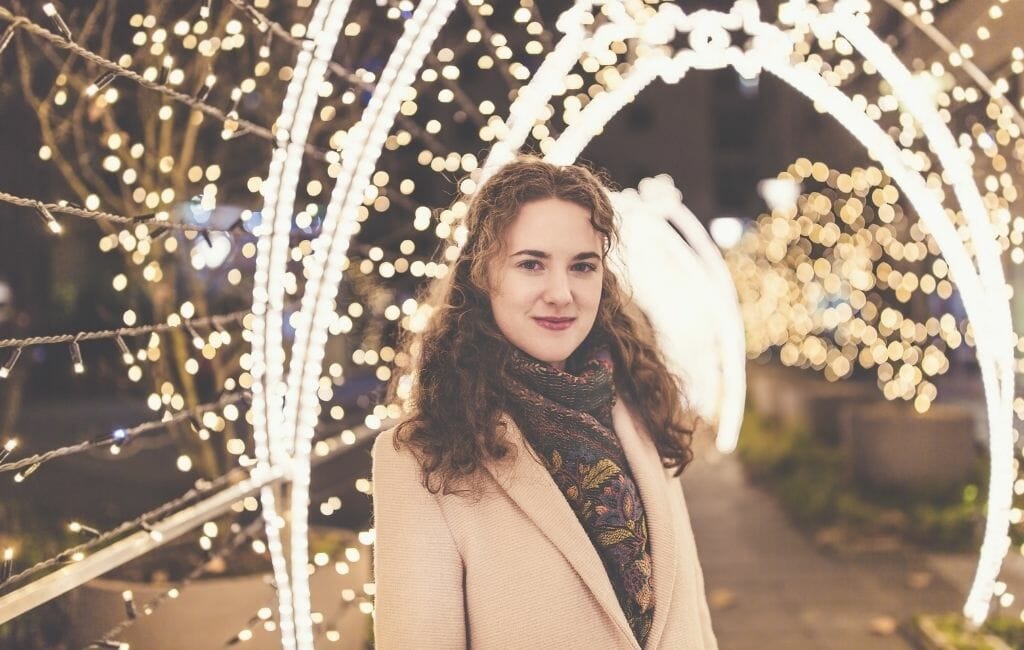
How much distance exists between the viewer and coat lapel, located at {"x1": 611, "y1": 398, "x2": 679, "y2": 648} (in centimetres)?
197

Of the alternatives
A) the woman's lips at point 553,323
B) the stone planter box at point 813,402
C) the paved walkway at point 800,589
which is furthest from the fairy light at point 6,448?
the stone planter box at point 813,402

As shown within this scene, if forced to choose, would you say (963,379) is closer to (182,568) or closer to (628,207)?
(628,207)

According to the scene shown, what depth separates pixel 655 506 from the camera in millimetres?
2100

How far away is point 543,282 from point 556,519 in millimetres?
544

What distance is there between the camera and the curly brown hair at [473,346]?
1898 mm

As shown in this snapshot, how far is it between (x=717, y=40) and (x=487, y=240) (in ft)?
7.58

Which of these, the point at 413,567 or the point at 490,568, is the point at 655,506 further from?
the point at 413,567

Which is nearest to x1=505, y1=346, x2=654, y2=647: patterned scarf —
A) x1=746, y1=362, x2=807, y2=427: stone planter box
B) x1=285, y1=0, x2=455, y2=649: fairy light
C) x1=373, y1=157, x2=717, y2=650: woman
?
x1=373, y1=157, x2=717, y2=650: woman

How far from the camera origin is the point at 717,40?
3.84 meters

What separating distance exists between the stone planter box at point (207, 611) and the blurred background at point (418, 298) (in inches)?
0.6

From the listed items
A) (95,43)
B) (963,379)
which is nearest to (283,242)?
(95,43)

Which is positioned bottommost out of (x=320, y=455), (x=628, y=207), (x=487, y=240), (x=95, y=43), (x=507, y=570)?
(x=320, y=455)

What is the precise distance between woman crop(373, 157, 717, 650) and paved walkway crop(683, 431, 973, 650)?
11.0ft

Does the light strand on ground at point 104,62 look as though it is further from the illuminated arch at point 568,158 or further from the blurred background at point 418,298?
the illuminated arch at point 568,158
